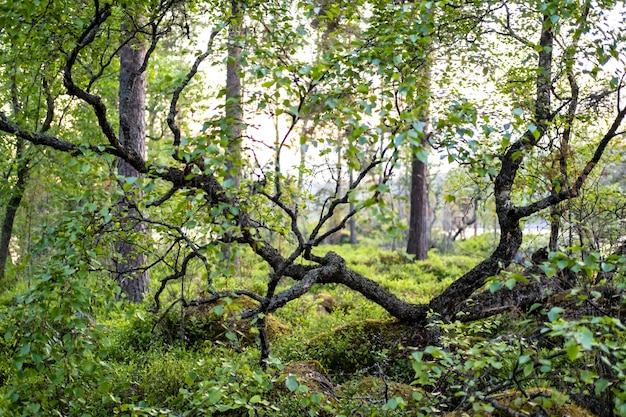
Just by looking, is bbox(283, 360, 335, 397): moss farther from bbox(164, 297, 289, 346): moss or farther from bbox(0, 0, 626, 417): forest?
bbox(164, 297, 289, 346): moss

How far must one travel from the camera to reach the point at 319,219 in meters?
4.86

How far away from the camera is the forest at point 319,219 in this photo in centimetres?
332

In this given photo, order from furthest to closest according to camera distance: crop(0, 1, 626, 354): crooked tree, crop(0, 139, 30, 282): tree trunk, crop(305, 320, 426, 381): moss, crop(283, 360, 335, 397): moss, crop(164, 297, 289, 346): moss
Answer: crop(0, 139, 30, 282): tree trunk < crop(164, 297, 289, 346): moss < crop(305, 320, 426, 381): moss < crop(283, 360, 335, 397): moss < crop(0, 1, 626, 354): crooked tree

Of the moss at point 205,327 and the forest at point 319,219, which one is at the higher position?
the forest at point 319,219

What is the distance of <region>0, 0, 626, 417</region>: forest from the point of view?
131 inches

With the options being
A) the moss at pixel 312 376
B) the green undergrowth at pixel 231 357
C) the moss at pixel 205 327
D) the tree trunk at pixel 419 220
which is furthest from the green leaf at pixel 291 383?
the tree trunk at pixel 419 220

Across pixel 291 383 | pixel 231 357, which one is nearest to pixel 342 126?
pixel 291 383

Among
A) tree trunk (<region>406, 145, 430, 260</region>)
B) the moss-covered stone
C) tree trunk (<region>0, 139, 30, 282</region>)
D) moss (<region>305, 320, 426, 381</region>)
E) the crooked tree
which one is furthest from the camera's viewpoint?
tree trunk (<region>406, 145, 430, 260</region>)

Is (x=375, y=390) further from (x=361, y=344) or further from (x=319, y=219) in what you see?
(x=361, y=344)

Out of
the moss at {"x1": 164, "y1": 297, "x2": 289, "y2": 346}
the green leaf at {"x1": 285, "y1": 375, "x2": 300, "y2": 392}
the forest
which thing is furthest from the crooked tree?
the moss at {"x1": 164, "y1": 297, "x2": 289, "y2": 346}

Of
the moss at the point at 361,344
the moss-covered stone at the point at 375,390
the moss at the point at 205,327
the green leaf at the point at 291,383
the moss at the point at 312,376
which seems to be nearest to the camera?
the green leaf at the point at 291,383

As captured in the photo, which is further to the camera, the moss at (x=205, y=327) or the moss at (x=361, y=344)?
the moss at (x=205, y=327)

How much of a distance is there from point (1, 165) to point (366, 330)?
9416 mm

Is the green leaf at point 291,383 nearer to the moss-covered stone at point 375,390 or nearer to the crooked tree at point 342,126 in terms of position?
the crooked tree at point 342,126
